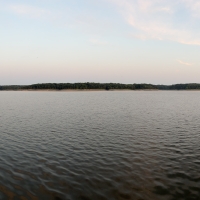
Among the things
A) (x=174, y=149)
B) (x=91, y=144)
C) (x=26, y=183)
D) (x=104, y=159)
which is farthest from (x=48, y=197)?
(x=174, y=149)

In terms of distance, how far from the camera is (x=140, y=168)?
16.6 meters

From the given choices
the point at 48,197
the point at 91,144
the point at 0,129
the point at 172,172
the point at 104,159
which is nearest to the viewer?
the point at 48,197

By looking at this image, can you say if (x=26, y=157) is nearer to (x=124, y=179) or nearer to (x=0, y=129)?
(x=124, y=179)

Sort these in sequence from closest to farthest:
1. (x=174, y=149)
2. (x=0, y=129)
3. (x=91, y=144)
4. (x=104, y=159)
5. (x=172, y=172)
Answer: (x=172, y=172), (x=104, y=159), (x=174, y=149), (x=91, y=144), (x=0, y=129)

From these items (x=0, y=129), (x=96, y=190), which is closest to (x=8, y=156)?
(x=96, y=190)

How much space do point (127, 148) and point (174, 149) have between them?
5.08m

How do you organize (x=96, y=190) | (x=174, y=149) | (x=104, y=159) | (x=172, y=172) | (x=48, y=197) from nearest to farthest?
(x=48, y=197)
(x=96, y=190)
(x=172, y=172)
(x=104, y=159)
(x=174, y=149)

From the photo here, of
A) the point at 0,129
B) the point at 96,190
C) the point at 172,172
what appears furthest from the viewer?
the point at 0,129

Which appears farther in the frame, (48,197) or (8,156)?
(8,156)

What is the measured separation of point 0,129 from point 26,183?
2041cm

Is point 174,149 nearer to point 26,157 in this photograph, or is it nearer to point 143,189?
point 143,189

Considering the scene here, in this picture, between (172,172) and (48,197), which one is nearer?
(48,197)

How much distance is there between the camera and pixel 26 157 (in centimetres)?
1888

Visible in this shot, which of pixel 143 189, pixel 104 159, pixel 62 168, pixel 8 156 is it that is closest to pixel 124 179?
pixel 143 189
